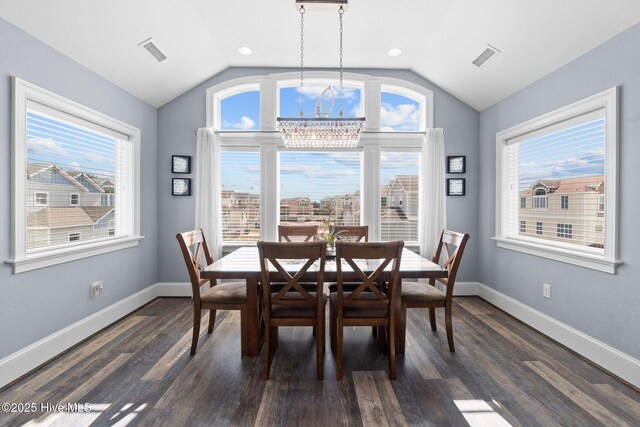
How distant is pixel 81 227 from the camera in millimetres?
3010

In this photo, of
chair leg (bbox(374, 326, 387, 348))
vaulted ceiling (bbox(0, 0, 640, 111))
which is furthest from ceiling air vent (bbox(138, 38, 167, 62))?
chair leg (bbox(374, 326, 387, 348))

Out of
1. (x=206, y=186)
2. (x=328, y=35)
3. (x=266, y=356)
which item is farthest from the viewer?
(x=206, y=186)

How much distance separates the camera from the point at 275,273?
7.39 feet

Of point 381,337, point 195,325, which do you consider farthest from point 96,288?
point 381,337

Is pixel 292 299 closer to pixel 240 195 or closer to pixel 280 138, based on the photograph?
pixel 240 195

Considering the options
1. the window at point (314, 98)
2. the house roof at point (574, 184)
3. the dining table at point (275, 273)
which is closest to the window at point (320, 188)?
the window at point (314, 98)

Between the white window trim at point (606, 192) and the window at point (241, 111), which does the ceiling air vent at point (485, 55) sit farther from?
the window at point (241, 111)

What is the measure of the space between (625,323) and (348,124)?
2608mm

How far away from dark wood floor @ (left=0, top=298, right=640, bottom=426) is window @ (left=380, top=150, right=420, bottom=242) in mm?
1621

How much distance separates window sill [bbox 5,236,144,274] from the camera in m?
2.26

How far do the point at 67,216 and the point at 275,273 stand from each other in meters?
2.12

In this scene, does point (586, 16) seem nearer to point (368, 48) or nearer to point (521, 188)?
point (521, 188)

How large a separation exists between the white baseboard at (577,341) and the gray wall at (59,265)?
4384 mm

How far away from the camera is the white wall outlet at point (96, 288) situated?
2.98 m
